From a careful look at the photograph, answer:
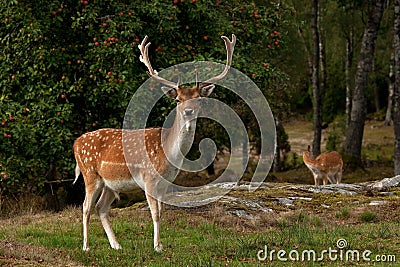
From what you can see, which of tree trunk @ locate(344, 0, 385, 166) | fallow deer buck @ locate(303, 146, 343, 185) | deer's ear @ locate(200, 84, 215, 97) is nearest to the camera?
deer's ear @ locate(200, 84, 215, 97)

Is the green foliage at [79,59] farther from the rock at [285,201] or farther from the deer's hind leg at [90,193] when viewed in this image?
the deer's hind leg at [90,193]

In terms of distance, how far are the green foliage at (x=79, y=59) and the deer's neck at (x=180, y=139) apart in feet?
13.7

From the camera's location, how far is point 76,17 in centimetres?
1523

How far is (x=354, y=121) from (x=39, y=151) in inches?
462

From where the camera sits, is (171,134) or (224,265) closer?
(224,265)

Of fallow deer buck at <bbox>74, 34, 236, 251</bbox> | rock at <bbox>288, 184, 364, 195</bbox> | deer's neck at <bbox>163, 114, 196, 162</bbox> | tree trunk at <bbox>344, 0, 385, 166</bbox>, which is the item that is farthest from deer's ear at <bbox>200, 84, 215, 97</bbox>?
tree trunk at <bbox>344, 0, 385, 166</bbox>

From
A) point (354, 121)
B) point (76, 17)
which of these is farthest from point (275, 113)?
point (76, 17)

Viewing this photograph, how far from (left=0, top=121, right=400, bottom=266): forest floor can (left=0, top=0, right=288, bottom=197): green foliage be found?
1.50m

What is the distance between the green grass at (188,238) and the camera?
8.79 metres

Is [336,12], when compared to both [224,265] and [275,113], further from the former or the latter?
[224,265]

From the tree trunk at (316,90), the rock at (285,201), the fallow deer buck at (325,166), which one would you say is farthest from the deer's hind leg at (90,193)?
the tree trunk at (316,90)

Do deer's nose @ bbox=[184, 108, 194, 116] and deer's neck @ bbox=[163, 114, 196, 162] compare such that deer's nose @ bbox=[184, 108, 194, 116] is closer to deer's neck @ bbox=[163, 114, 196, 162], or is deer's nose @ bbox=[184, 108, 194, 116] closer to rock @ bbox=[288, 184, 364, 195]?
deer's neck @ bbox=[163, 114, 196, 162]

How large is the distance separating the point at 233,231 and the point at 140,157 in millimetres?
1965

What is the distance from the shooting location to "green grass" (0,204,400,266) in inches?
346
